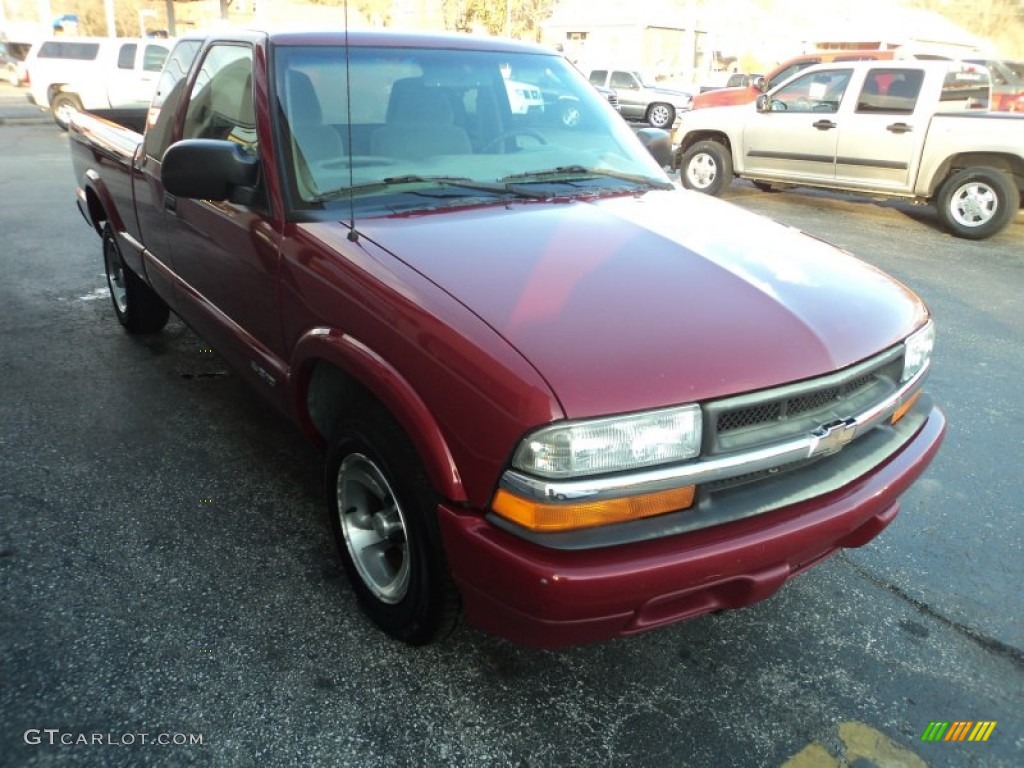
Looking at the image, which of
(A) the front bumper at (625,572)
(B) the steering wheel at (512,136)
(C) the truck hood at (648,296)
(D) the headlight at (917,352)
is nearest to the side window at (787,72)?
(B) the steering wheel at (512,136)

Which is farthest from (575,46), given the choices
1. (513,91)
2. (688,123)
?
(513,91)

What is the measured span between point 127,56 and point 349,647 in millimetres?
17509

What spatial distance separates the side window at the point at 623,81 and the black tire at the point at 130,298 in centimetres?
1945

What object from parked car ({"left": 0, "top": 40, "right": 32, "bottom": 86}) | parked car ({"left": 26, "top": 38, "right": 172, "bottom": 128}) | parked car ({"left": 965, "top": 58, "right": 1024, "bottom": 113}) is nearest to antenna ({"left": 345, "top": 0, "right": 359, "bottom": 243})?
parked car ({"left": 965, "top": 58, "right": 1024, "bottom": 113})

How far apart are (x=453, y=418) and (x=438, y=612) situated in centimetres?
65

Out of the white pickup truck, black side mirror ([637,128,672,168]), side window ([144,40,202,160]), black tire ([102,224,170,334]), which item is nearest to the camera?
side window ([144,40,202,160])

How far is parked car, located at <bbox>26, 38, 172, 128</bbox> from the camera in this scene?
1623cm

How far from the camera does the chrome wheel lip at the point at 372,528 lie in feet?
7.78

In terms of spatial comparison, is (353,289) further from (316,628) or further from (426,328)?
(316,628)

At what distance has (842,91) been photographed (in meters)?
9.70

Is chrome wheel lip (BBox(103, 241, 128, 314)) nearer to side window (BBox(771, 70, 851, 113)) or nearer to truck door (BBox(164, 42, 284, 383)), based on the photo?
truck door (BBox(164, 42, 284, 383))

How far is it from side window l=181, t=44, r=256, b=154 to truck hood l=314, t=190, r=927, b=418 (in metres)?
0.83

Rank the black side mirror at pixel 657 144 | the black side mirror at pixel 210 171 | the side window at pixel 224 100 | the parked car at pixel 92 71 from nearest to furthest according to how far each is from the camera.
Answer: the black side mirror at pixel 210 171 → the side window at pixel 224 100 → the black side mirror at pixel 657 144 → the parked car at pixel 92 71
